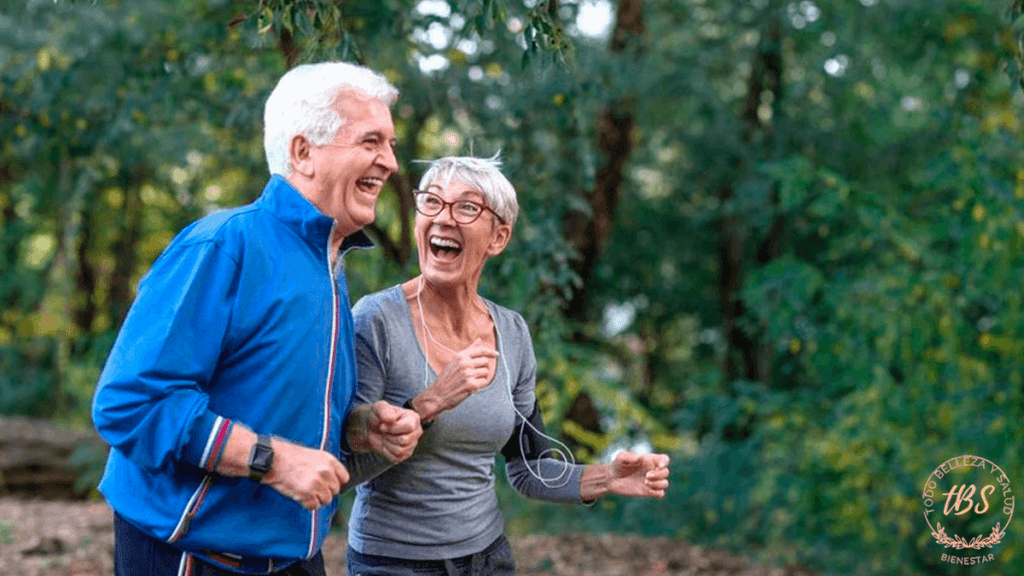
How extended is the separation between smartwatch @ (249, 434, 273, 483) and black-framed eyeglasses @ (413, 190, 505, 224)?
0.81 m

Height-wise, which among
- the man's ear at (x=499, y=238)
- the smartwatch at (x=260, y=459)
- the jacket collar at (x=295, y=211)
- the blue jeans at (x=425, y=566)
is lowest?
the blue jeans at (x=425, y=566)

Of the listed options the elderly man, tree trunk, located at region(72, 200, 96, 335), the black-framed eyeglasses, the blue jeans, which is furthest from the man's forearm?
tree trunk, located at region(72, 200, 96, 335)

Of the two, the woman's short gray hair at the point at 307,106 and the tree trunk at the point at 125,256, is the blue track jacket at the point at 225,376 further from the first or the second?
the tree trunk at the point at 125,256

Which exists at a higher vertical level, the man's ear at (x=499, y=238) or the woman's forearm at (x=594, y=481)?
the man's ear at (x=499, y=238)

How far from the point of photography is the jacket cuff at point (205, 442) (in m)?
1.80

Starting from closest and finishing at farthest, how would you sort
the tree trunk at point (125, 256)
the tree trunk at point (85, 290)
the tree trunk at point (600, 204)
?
the tree trunk at point (600, 204) → the tree trunk at point (125, 256) → the tree trunk at point (85, 290)

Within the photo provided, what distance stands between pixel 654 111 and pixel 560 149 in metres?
2.55

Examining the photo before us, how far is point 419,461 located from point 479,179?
0.64 meters

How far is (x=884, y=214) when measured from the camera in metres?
6.90

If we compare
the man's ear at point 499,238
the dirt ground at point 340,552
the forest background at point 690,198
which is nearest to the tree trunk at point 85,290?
the forest background at point 690,198

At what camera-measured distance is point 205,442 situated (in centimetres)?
180

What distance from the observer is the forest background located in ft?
18.7

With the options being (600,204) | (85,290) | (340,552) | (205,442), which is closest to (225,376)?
(205,442)

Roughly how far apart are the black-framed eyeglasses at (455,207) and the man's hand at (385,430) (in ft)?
1.63
